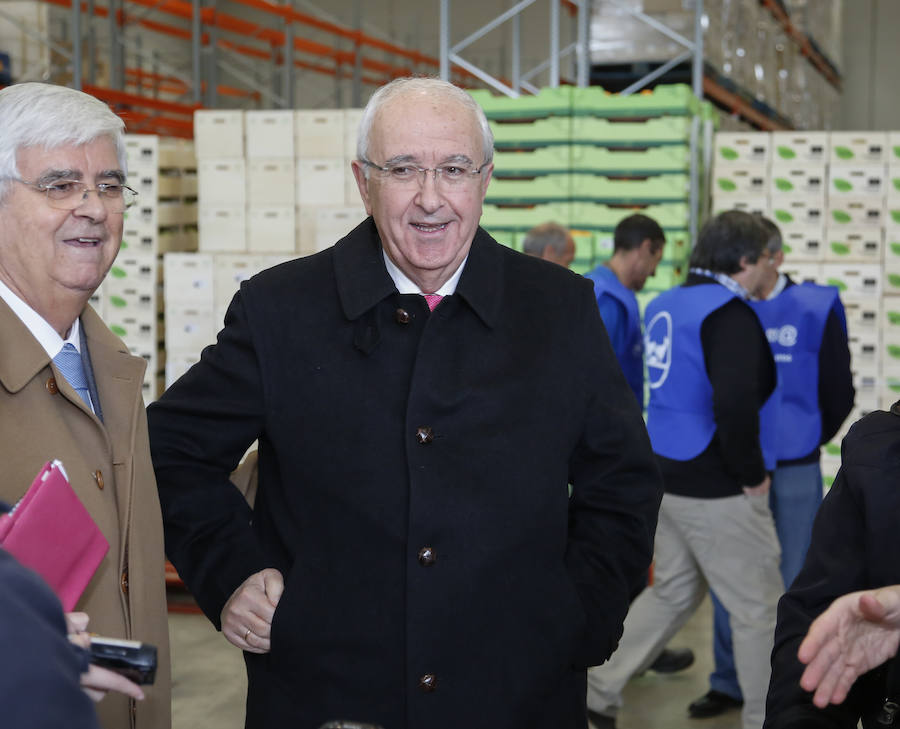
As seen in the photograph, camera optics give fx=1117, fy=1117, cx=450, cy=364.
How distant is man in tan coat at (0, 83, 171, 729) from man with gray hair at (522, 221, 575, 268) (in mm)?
3597

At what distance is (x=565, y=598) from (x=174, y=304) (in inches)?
218

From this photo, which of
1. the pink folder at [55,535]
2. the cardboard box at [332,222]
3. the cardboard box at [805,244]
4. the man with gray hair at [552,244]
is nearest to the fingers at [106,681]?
the pink folder at [55,535]

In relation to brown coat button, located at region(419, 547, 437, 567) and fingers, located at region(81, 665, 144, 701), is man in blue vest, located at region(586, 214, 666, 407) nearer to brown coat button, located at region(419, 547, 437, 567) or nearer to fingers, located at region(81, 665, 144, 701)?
brown coat button, located at region(419, 547, 437, 567)

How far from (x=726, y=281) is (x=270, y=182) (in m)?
3.84

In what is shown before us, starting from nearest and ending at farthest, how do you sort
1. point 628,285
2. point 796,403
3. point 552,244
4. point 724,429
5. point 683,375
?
point 724,429
point 683,375
point 796,403
point 628,285
point 552,244

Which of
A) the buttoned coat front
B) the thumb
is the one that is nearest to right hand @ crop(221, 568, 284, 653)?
the thumb

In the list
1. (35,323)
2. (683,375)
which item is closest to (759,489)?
(683,375)

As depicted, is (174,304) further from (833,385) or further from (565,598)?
(565,598)

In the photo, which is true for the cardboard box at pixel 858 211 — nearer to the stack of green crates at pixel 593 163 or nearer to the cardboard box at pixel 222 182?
the stack of green crates at pixel 593 163

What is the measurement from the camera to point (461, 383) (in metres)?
1.95

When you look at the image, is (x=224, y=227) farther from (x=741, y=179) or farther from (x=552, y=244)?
(x=741, y=179)

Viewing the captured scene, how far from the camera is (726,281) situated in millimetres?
3969

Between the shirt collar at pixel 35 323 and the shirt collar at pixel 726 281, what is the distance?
263cm

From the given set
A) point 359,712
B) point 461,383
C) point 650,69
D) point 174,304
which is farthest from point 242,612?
point 650,69
